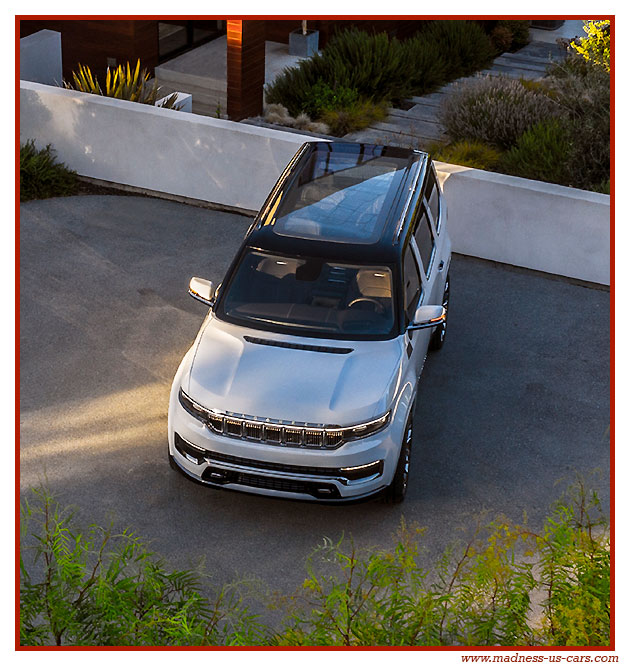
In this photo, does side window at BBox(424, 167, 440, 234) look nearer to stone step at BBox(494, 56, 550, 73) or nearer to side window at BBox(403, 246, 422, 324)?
side window at BBox(403, 246, 422, 324)

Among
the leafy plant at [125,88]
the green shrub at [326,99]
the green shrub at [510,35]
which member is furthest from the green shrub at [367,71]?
the leafy plant at [125,88]

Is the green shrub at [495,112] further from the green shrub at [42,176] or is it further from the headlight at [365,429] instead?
the headlight at [365,429]

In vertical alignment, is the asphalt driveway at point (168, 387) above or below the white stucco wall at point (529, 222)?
below

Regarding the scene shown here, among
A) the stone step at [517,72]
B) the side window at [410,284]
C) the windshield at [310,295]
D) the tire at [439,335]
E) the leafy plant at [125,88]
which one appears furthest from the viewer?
the stone step at [517,72]

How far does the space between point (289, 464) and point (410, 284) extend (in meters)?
2.02

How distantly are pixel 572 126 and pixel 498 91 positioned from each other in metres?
2.25

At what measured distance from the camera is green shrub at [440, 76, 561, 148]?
14.7 metres

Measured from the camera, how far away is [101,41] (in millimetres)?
18078

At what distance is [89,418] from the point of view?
31.3 feet

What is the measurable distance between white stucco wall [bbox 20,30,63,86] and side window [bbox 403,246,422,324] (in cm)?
944

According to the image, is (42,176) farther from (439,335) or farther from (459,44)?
(459,44)

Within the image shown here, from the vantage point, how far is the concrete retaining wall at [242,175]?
12.3m

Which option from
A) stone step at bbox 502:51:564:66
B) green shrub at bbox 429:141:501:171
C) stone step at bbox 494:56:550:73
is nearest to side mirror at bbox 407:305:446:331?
green shrub at bbox 429:141:501:171

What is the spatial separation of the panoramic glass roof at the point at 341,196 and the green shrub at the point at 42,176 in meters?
5.20
